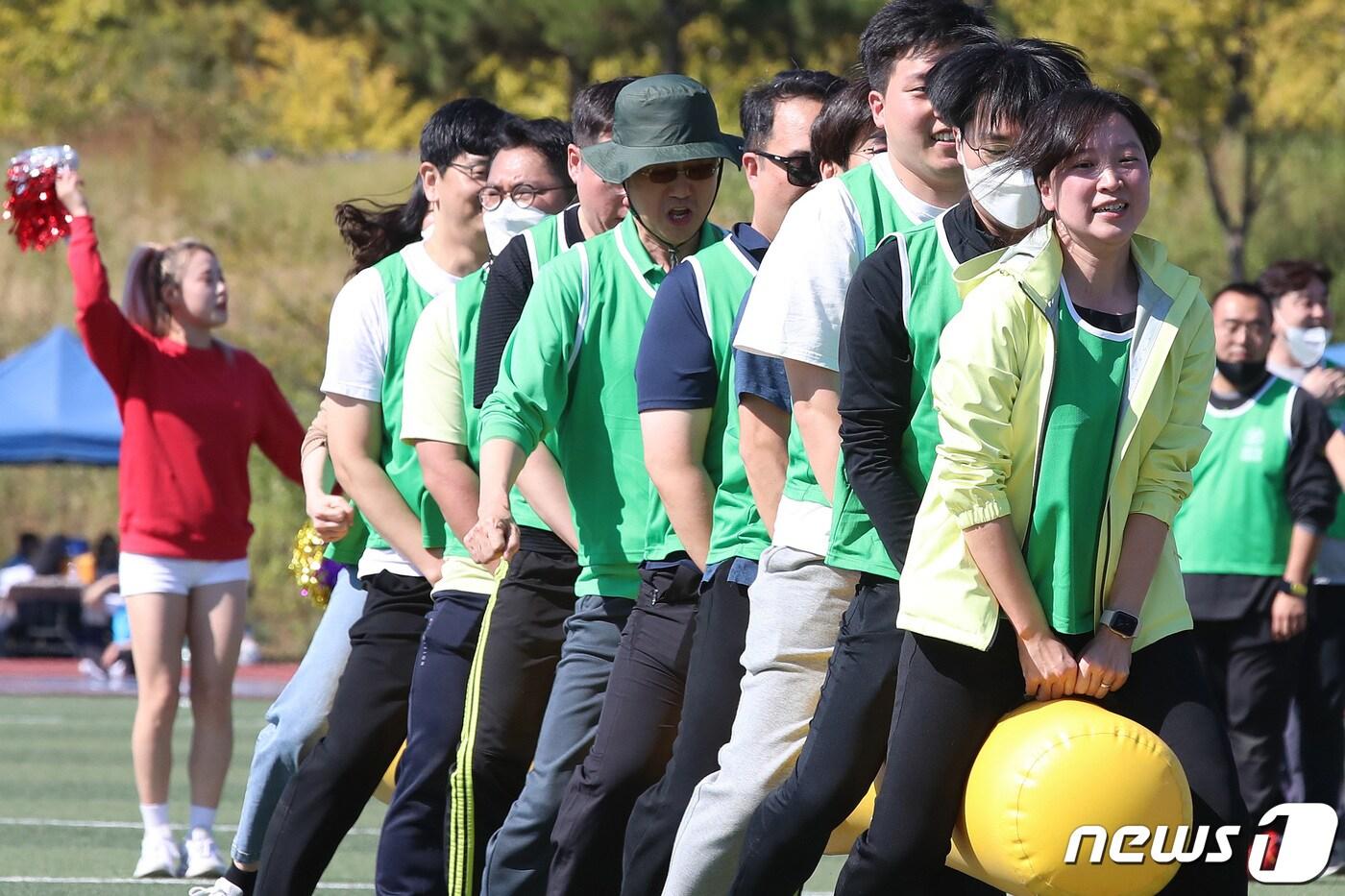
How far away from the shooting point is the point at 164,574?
8305mm

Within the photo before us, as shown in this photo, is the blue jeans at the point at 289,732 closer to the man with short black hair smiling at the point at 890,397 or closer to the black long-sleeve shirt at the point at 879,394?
the man with short black hair smiling at the point at 890,397

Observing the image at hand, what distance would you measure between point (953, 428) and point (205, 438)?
5.24 meters

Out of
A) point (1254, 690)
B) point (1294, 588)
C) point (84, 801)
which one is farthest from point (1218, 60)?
point (84, 801)

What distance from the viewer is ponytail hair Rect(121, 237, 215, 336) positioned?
8.59 m

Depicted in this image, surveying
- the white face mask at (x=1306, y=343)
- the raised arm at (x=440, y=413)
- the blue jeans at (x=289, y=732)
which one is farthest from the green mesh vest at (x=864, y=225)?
the white face mask at (x=1306, y=343)

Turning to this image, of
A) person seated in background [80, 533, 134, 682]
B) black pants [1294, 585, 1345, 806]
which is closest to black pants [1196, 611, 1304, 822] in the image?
black pants [1294, 585, 1345, 806]

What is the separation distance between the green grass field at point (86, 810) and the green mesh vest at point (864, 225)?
130 inches

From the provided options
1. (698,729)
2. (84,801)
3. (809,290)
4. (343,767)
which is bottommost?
(84,801)

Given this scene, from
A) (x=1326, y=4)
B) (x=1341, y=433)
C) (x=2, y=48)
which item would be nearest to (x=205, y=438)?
(x=1341, y=433)

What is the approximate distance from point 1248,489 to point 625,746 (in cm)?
428

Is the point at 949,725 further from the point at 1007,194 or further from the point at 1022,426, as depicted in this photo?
the point at 1007,194

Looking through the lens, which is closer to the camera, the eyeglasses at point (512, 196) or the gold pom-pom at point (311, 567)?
the eyeglasses at point (512, 196)

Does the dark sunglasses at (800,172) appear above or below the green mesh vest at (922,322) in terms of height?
above

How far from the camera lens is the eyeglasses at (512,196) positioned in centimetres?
623
